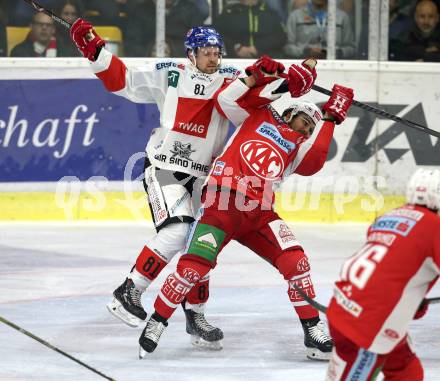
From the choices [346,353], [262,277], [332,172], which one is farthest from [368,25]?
[346,353]

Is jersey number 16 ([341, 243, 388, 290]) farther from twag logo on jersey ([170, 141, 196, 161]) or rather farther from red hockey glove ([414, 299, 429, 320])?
twag logo on jersey ([170, 141, 196, 161])

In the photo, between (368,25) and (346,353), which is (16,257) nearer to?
(368,25)

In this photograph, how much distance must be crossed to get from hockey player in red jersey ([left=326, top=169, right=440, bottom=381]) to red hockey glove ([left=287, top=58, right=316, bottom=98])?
170 cm

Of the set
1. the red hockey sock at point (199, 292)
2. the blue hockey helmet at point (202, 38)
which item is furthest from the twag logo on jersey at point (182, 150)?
the red hockey sock at point (199, 292)

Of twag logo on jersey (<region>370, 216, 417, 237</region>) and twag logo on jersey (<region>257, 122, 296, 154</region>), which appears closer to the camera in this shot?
twag logo on jersey (<region>370, 216, 417, 237</region>)

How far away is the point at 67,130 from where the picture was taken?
855cm

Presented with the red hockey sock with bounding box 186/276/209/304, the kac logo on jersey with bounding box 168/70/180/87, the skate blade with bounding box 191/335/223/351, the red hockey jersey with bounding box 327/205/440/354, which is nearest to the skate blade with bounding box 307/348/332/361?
the skate blade with bounding box 191/335/223/351

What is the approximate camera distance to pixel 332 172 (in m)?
8.62

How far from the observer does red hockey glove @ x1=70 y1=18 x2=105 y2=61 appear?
18.9 feet

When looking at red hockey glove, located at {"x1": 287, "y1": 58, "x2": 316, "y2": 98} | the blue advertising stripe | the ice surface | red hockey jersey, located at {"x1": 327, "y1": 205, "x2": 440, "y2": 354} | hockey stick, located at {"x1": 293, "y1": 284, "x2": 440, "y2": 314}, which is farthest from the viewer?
the blue advertising stripe

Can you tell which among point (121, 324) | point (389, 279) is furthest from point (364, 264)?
point (121, 324)

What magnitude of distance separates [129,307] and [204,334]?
35cm

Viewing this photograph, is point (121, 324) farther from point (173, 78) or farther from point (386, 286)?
point (386, 286)

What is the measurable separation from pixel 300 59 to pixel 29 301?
3125mm
